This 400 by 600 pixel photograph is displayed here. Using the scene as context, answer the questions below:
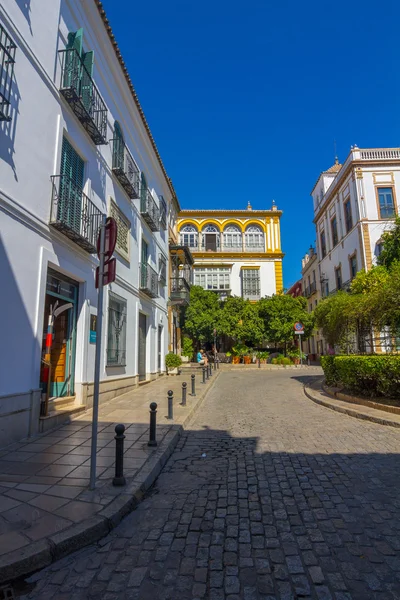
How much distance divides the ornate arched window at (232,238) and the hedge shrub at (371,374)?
93.8 feet

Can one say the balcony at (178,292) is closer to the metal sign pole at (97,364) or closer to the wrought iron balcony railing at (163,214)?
the wrought iron balcony railing at (163,214)

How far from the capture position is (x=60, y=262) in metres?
7.51

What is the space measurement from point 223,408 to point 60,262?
5722 millimetres

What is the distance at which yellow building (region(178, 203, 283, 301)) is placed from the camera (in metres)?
37.0

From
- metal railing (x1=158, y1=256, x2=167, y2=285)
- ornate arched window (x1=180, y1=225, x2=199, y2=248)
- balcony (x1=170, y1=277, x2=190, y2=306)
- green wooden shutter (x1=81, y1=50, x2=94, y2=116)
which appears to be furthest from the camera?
ornate arched window (x1=180, y1=225, x2=199, y2=248)

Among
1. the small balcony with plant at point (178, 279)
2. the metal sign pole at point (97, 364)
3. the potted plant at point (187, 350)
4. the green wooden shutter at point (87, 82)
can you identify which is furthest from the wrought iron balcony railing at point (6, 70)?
the potted plant at point (187, 350)

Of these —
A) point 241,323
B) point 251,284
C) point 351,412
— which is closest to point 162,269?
point 241,323

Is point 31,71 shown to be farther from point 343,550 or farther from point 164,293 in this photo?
point 164,293

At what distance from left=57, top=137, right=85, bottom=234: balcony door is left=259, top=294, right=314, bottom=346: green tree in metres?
22.8

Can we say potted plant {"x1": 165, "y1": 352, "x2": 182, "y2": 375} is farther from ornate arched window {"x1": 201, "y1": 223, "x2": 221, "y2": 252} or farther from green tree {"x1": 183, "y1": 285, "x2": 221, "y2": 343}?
ornate arched window {"x1": 201, "y1": 223, "x2": 221, "y2": 252}

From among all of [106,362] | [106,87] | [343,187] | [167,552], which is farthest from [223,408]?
[343,187]

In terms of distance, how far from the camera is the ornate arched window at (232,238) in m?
38.3

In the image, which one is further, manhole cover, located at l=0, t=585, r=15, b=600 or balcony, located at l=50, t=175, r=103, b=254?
balcony, located at l=50, t=175, r=103, b=254

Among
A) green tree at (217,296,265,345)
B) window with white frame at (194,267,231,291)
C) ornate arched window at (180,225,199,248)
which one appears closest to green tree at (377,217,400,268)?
green tree at (217,296,265,345)
